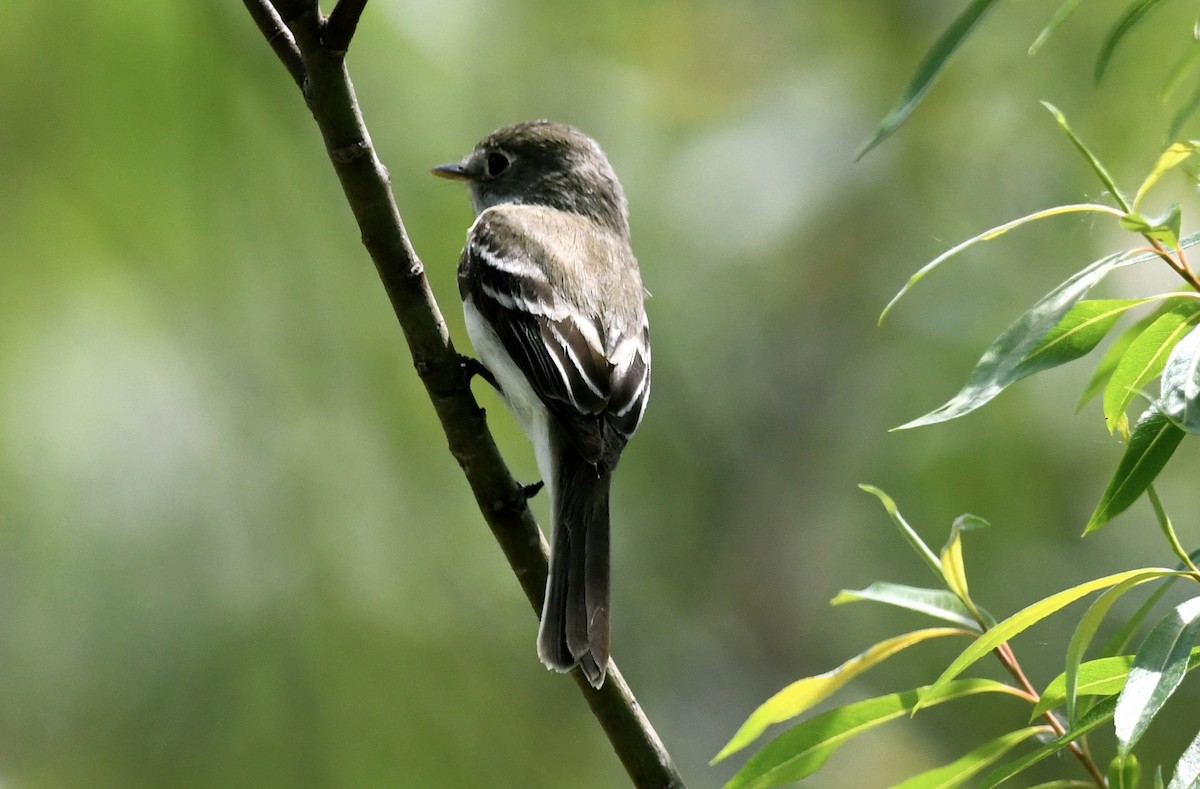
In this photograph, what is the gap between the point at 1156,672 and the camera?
1133 mm

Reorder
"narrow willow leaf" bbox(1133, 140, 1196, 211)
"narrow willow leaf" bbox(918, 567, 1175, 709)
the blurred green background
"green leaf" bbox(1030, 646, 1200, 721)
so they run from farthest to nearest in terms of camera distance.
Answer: the blurred green background
"green leaf" bbox(1030, 646, 1200, 721)
"narrow willow leaf" bbox(918, 567, 1175, 709)
"narrow willow leaf" bbox(1133, 140, 1196, 211)

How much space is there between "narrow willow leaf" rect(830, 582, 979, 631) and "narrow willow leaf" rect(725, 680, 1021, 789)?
8cm

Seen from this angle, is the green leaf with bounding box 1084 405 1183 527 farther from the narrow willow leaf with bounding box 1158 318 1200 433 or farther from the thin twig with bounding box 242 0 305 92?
the thin twig with bounding box 242 0 305 92

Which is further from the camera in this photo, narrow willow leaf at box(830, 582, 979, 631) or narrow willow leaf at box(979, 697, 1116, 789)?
narrow willow leaf at box(830, 582, 979, 631)

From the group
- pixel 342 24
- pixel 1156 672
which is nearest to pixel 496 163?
pixel 342 24

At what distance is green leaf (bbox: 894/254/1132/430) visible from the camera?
1175 mm

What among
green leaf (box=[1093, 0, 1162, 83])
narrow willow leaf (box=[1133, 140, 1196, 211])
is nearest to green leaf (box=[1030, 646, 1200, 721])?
narrow willow leaf (box=[1133, 140, 1196, 211])

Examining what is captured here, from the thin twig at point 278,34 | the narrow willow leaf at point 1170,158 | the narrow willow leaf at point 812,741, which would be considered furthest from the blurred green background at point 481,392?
the narrow willow leaf at point 1170,158

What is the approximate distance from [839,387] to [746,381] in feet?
1.23

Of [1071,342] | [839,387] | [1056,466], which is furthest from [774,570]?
[1071,342]

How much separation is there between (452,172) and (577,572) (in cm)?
175

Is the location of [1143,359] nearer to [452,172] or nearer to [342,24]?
[342,24]

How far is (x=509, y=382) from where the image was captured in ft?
8.46

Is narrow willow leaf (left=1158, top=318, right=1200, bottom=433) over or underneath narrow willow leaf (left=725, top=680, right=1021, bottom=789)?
over
